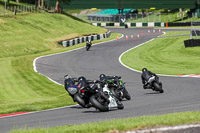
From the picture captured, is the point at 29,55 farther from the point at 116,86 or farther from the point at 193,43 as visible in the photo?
Answer: the point at 116,86

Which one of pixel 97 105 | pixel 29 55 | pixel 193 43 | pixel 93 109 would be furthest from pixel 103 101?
pixel 193 43

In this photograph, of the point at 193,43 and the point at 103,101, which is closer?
the point at 103,101

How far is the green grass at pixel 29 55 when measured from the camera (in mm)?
19219

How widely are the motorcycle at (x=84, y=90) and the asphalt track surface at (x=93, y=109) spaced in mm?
390

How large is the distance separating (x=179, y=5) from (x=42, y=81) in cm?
6900

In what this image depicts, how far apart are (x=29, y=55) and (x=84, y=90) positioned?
3002 cm

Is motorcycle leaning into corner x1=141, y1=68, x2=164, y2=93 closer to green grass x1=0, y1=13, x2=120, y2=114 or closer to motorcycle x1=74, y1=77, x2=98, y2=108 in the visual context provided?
green grass x1=0, y1=13, x2=120, y2=114

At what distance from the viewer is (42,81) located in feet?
87.8

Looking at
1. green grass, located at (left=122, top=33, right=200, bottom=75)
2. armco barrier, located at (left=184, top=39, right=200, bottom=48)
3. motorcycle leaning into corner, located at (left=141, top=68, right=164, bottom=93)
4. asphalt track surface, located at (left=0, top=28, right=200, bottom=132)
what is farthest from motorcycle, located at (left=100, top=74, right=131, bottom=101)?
armco barrier, located at (left=184, top=39, right=200, bottom=48)

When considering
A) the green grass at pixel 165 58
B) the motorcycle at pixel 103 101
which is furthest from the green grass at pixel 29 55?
the green grass at pixel 165 58

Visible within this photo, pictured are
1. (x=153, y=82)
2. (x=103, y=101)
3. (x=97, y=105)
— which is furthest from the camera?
(x=153, y=82)

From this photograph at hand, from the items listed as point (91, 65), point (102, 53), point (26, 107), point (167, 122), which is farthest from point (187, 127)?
point (102, 53)

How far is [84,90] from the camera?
14.3m

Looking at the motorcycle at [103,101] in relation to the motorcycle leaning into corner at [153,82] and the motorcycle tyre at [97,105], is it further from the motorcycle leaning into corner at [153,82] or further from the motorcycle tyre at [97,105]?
the motorcycle leaning into corner at [153,82]
